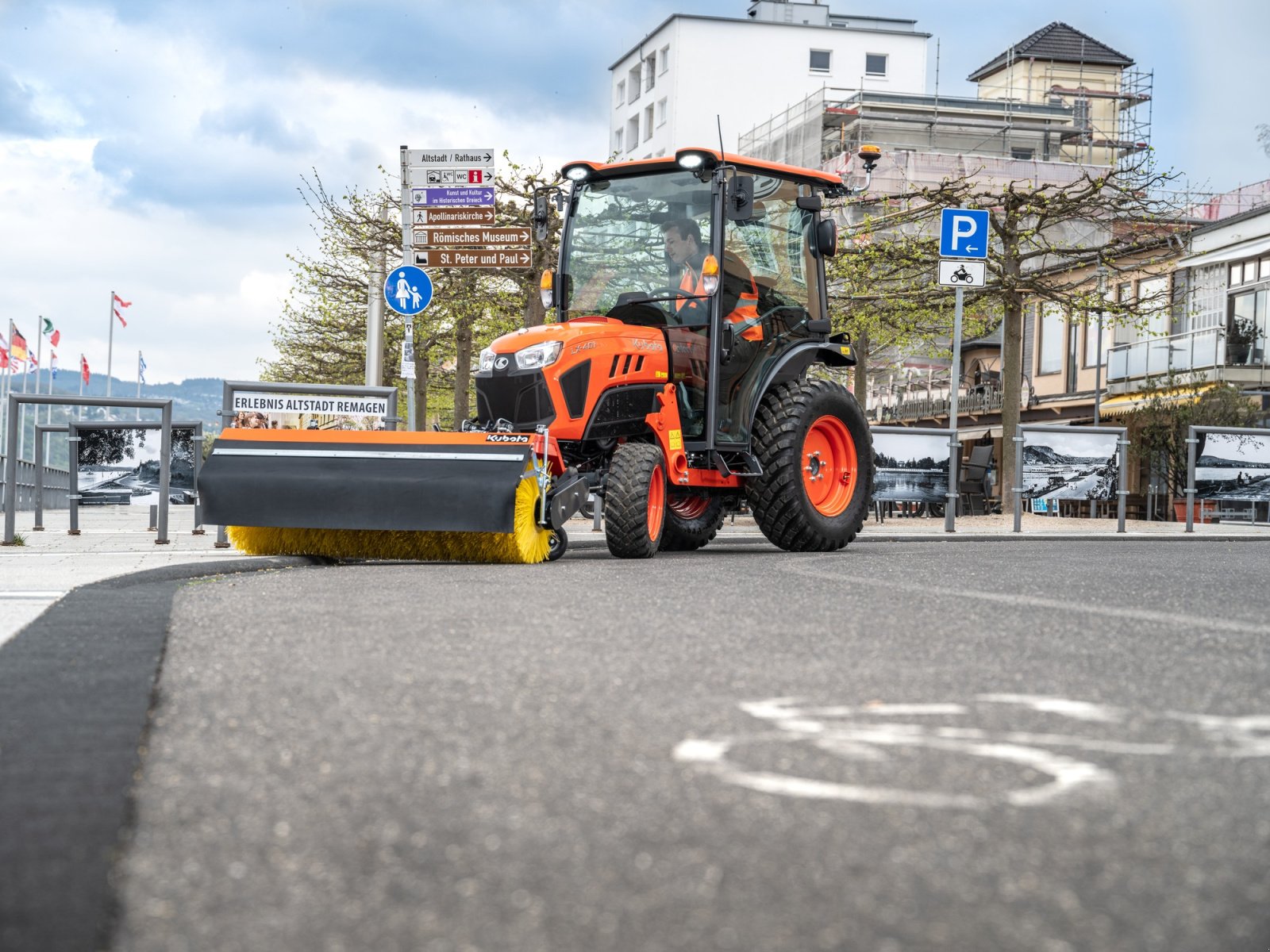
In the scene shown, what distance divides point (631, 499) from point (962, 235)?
9.32 meters

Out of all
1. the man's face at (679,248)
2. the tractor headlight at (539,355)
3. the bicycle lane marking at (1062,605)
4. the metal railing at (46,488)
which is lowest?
the metal railing at (46,488)

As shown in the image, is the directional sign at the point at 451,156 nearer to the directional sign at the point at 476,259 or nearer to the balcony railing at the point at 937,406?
the directional sign at the point at 476,259

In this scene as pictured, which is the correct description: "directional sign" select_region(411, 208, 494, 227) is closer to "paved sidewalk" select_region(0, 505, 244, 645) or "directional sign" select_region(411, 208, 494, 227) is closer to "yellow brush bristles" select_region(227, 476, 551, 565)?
"paved sidewalk" select_region(0, 505, 244, 645)

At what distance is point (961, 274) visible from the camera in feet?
59.6

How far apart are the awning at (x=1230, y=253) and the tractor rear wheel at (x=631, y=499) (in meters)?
30.0

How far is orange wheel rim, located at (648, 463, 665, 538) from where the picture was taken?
1075 centimetres

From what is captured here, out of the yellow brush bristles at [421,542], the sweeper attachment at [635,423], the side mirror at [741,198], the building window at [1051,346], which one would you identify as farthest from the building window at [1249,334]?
the yellow brush bristles at [421,542]

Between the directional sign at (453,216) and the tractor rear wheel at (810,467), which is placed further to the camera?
the directional sign at (453,216)

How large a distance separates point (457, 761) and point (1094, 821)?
1.32 meters

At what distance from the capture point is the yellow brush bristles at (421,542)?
985 cm

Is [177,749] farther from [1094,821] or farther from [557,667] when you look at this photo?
[1094,821]

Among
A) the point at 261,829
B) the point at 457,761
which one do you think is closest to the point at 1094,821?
the point at 457,761


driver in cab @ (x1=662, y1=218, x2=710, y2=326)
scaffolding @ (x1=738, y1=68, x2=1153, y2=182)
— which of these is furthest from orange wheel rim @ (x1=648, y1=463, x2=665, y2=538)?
scaffolding @ (x1=738, y1=68, x2=1153, y2=182)

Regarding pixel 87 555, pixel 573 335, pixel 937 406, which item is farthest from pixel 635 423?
pixel 937 406
